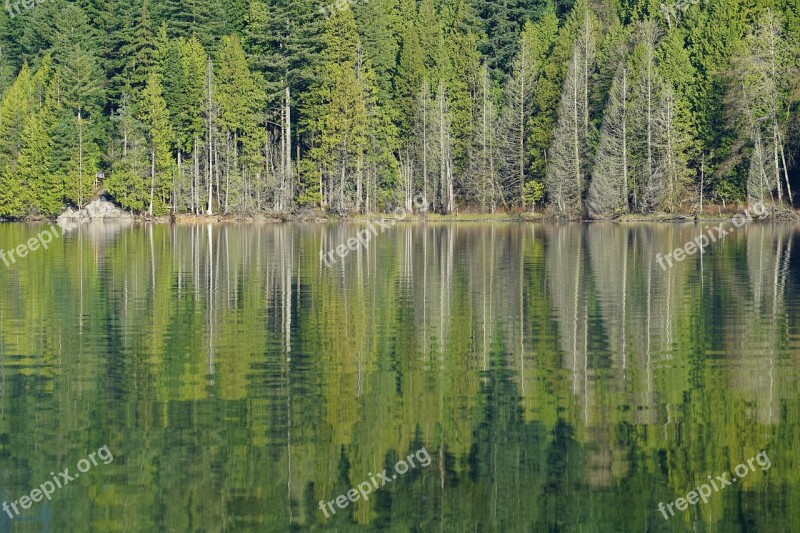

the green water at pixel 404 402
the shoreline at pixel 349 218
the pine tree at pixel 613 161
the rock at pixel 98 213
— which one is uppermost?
the pine tree at pixel 613 161

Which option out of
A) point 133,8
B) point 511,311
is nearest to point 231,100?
point 133,8

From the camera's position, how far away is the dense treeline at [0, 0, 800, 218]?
9494 centimetres

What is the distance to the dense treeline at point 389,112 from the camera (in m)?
94.9

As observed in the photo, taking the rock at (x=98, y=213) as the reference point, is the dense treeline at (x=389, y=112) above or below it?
above

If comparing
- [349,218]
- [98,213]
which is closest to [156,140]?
→ [98,213]

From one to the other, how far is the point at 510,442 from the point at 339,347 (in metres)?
8.68

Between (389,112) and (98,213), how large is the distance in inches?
1104

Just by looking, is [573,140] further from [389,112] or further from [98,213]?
[98,213]

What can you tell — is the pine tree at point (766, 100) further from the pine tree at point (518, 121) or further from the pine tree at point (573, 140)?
the pine tree at point (518, 121)

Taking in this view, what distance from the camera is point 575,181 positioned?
96.9 meters

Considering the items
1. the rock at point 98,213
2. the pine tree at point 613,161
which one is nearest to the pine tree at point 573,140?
the pine tree at point 613,161

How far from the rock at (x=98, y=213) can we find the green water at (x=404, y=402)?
224 ft

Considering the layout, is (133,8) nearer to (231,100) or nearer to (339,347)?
(231,100)

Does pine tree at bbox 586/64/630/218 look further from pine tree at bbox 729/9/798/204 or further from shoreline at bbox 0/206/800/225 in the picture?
pine tree at bbox 729/9/798/204
